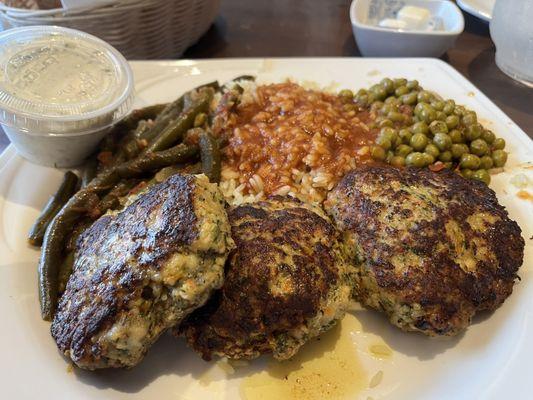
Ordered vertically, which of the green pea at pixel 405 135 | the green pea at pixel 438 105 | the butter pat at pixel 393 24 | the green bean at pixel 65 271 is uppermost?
the green pea at pixel 438 105

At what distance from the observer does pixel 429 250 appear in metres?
2.44

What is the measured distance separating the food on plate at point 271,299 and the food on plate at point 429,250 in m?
0.23

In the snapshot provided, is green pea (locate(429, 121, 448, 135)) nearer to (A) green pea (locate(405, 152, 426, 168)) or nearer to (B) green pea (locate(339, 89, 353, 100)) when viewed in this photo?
(A) green pea (locate(405, 152, 426, 168))

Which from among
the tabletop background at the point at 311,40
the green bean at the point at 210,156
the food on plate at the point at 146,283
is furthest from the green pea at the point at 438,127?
the food on plate at the point at 146,283

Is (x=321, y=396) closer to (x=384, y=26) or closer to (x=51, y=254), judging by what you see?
(x=51, y=254)

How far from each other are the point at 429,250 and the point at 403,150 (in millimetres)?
1253

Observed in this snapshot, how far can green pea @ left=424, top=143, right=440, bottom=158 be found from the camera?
343 centimetres

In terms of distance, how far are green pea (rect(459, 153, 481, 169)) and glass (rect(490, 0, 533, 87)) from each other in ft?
6.55

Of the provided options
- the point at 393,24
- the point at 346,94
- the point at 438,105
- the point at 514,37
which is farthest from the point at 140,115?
the point at 514,37

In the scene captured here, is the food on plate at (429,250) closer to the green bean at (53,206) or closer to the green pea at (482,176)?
the green pea at (482,176)

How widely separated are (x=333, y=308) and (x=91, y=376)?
4.25ft

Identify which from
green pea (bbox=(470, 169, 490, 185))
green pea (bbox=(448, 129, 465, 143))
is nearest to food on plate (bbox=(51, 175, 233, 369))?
green pea (bbox=(470, 169, 490, 185))

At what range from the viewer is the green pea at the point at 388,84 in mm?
3881

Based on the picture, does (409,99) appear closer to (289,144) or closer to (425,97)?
(425,97)
